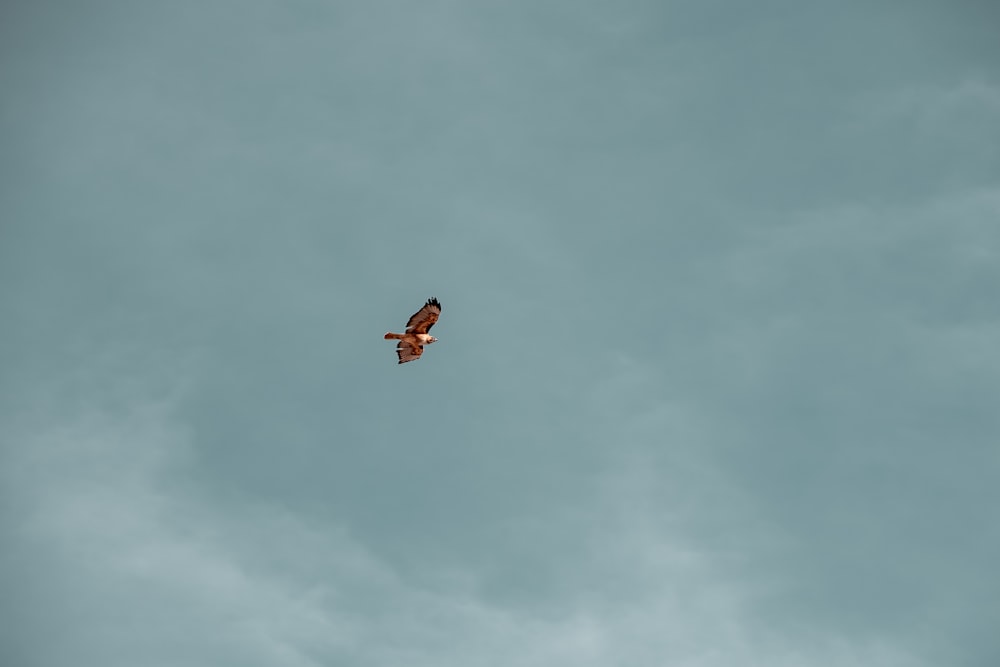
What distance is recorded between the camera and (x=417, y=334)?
114500mm

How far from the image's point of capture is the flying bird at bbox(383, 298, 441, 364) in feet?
371

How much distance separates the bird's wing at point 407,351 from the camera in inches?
4540

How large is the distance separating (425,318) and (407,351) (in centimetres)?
333

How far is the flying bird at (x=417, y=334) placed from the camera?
113 m

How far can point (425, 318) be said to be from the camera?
4469 inches

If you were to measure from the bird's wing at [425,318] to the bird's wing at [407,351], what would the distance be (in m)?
1.22

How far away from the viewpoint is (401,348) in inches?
4547

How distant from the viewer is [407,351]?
4552 inches

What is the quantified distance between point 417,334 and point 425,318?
1.57m

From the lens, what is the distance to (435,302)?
112625mm

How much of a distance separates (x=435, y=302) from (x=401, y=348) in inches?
190

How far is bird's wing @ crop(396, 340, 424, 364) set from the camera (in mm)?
115312

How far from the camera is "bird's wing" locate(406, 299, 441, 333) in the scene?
11269 centimetres

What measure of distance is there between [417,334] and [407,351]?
1.76 metres
